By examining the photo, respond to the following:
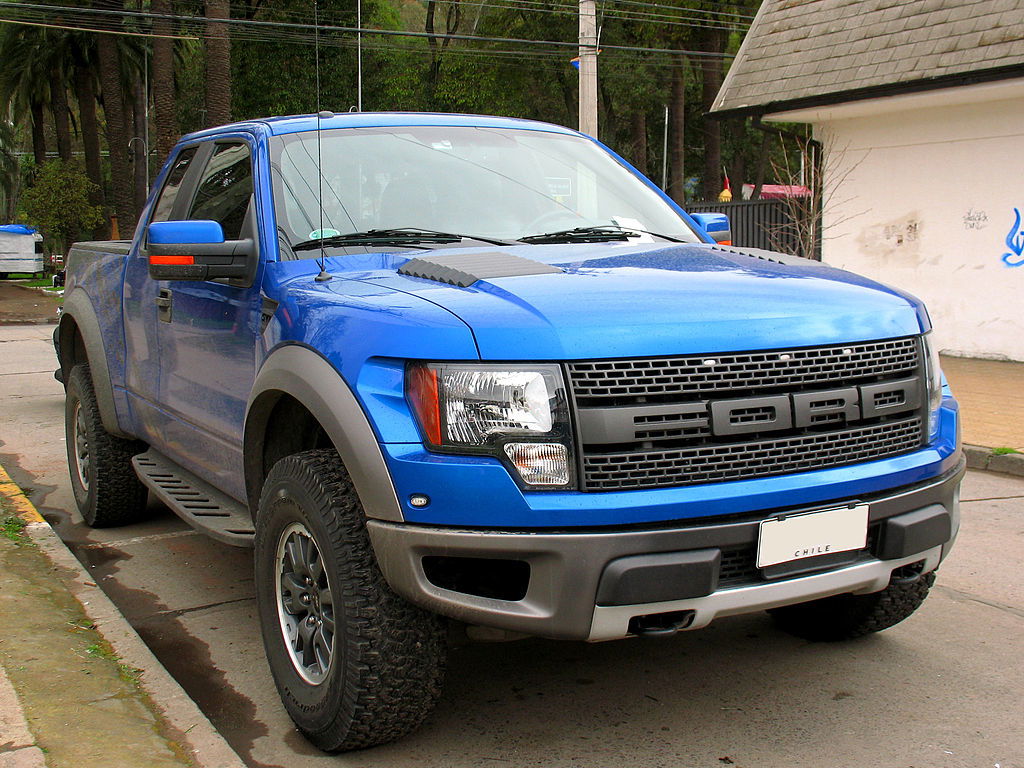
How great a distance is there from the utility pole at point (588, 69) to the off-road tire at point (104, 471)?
36.4ft

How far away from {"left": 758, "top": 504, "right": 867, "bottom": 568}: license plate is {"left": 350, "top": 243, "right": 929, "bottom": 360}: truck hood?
46 cm

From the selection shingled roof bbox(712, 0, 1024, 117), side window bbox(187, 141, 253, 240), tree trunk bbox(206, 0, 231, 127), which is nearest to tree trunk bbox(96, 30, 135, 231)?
tree trunk bbox(206, 0, 231, 127)

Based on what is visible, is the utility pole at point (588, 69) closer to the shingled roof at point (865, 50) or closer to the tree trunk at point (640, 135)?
the shingled roof at point (865, 50)

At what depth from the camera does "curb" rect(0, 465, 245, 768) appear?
313cm

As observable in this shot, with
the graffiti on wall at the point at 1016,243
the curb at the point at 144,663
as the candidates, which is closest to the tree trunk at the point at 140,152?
the graffiti on wall at the point at 1016,243

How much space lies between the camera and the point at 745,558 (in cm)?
287

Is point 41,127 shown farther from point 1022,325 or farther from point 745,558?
point 745,558

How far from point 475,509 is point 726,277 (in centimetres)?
109

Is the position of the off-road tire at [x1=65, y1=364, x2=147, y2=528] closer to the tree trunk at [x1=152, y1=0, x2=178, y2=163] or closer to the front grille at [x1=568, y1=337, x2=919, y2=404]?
the front grille at [x1=568, y1=337, x2=919, y2=404]

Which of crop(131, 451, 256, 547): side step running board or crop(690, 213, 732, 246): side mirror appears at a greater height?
crop(690, 213, 732, 246): side mirror

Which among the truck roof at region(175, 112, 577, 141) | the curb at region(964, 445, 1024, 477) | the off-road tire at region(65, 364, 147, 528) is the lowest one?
the curb at region(964, 445, 1024, 477)

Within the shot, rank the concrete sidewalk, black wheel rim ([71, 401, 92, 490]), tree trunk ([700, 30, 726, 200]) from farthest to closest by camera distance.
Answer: tree trunk ([700, 30, 726, 200]) < the concrete sidewalk < black wheel rim ([71, 401, 92, 490])

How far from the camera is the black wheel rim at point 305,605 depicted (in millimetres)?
3121

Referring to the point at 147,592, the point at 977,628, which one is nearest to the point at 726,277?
the point at 977,628
